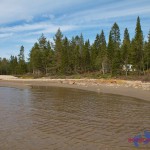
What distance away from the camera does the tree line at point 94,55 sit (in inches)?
2525

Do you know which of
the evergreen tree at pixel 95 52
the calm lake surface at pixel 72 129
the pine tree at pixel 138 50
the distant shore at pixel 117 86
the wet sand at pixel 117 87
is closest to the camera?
the calm lake surface at pixel 72 129

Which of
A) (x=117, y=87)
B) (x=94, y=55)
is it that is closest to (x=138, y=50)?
(x=94, y=55)

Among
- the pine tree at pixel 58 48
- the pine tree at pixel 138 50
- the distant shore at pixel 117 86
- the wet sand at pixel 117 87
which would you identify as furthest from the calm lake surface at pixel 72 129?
the pine tree at pixel 58 48

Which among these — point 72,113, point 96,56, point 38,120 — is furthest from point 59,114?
point 96,56

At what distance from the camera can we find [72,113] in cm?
1577

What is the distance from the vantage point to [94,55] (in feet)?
272

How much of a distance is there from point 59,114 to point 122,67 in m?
55.5

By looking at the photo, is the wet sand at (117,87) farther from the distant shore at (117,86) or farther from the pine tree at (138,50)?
the pine tree at (138,50)

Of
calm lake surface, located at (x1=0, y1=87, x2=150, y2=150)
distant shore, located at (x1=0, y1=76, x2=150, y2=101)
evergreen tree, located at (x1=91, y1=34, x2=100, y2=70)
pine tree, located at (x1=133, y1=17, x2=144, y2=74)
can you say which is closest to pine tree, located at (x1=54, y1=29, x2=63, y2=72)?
evergreen tree, located at (x1=91, y1=34, x2=100, y2=70)

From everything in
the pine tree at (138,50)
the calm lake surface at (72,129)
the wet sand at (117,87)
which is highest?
the pine tree at (138,50)

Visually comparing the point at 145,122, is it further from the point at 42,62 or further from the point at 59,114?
the point at 42,62

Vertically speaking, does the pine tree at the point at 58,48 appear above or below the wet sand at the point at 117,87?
above

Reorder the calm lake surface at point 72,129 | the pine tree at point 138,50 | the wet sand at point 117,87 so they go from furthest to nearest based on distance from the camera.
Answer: the pine tree at point 138,50, the wet sand at point 117,87, the calm lake surface at point 72,129

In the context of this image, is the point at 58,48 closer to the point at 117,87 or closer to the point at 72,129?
the point at 117,87
